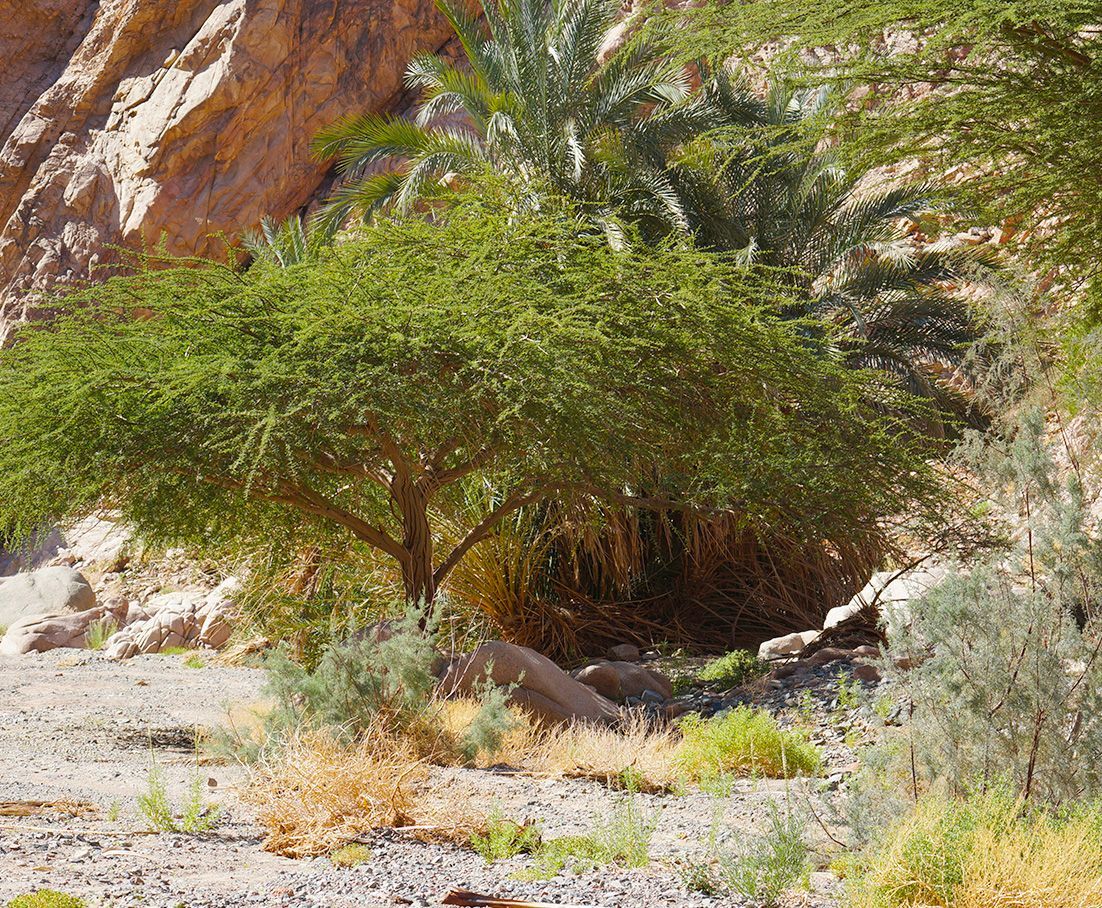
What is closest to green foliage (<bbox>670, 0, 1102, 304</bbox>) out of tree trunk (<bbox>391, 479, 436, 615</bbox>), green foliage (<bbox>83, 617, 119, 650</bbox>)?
tree trunk (<bbox>391, 479, 436, 615</bbox>)

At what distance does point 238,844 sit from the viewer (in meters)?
5.21

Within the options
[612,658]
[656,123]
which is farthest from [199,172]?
[612,658]

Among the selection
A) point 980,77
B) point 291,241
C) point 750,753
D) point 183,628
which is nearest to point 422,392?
point 750,753

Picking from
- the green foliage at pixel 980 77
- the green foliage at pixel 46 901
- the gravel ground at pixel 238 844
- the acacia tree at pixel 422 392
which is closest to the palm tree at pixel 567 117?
the acacia tree at pixel 422 392

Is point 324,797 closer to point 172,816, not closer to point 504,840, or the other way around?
point 172,816

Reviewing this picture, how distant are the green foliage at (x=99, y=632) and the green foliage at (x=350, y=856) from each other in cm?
1616

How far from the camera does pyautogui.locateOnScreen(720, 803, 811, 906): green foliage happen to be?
14.4 feet

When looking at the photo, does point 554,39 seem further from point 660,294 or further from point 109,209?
point 109,209

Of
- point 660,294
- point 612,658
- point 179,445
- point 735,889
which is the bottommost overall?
point 612,658

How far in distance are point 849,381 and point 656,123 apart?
262 inches

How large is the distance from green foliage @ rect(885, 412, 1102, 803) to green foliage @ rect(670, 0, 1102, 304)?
251 cm

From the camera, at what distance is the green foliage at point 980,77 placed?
6414 mm

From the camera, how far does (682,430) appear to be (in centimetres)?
1049

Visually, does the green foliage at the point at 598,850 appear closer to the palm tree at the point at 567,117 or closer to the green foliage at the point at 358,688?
the green foliage at the point at 358,688
